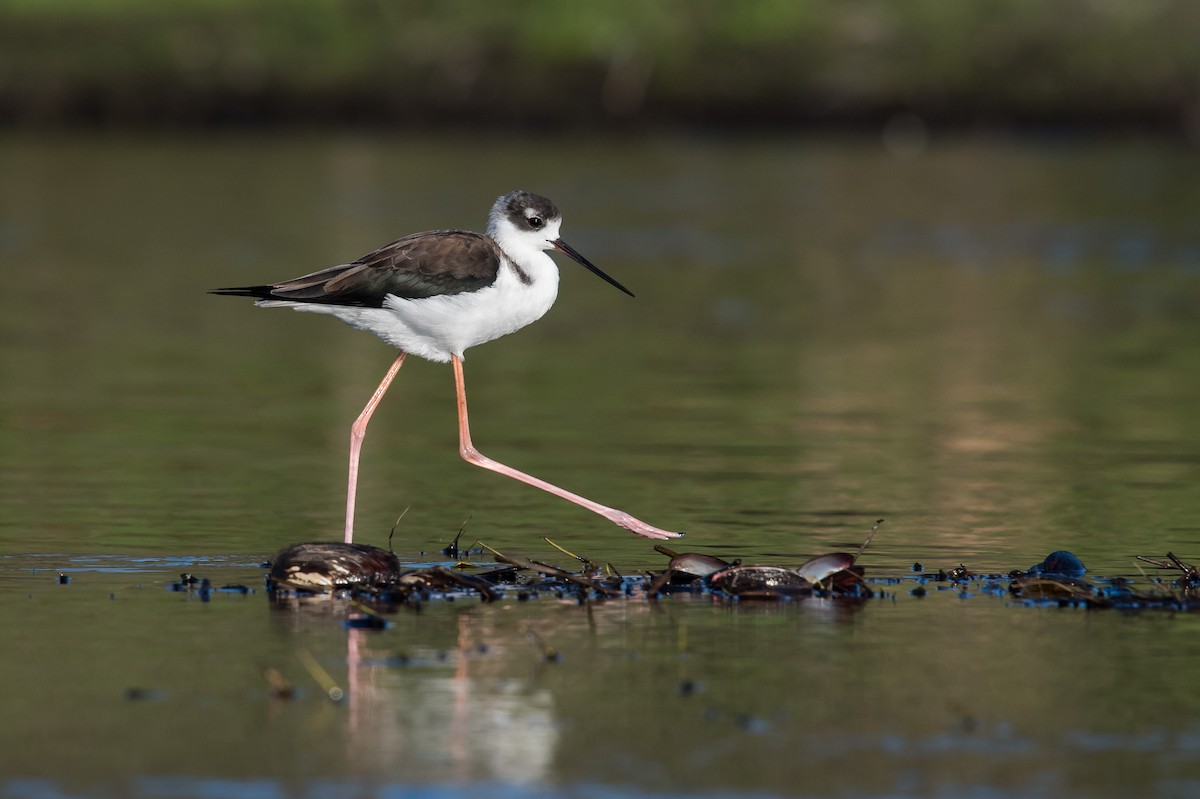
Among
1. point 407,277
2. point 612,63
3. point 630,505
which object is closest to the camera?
point 407,277

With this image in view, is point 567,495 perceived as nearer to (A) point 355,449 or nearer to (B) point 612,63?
(A) point 355,449

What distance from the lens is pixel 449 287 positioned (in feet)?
34.1

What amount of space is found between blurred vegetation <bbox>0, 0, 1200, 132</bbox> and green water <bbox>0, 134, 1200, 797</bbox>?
788 inches

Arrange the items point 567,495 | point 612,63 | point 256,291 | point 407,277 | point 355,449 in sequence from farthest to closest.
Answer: point 612,63 < point 355,449 < point 567,495 < point 407,277 < point 256,291

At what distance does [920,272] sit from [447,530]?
17321 millimetres

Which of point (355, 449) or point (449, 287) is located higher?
point (449, 287)

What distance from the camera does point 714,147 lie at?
4956 cm

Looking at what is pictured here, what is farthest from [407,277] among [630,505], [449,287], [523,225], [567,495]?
[630,505]

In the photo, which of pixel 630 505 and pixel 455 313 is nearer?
pixel 455 313

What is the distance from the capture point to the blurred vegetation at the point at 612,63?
50.4 metres

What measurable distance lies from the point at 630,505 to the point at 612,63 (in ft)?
143

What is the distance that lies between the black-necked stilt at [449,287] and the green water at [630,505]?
100 centimetres

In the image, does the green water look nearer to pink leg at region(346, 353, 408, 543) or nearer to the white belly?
pink leg at region(346, 353, 408, 543)

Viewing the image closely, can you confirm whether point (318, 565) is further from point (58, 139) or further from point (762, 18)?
point (762, 18)
